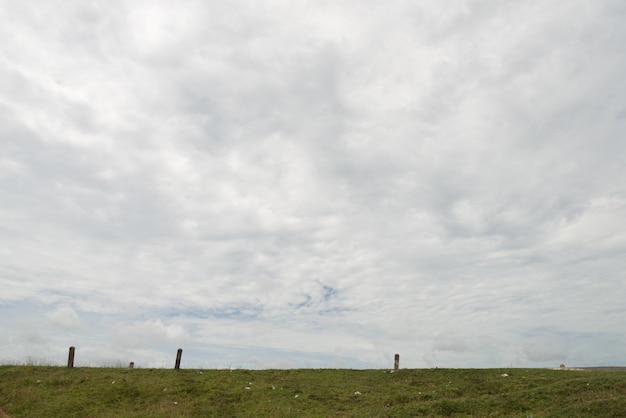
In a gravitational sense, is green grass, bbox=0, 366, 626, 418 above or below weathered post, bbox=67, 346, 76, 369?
below

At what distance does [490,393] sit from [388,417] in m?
8.99

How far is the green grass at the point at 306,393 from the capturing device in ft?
90.9

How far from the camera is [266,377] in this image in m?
37.8

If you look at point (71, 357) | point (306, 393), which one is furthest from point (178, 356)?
point (306, 393)

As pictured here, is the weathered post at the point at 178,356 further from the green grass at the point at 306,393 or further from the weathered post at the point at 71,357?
the weathered post at the point at 71,357

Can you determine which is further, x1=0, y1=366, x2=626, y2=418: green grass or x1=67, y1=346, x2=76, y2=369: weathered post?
x1=67, y1=346, x2=76, y2=369: weathered post

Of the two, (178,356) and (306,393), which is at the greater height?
(178,356)

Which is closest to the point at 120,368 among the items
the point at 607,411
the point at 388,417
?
the point at 388,417

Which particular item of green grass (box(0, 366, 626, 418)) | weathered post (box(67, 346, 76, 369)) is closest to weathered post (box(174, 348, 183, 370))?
green grass (box(0, 366, 626, 418))

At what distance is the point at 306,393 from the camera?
109 feet

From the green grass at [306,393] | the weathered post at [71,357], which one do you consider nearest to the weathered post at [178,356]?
the green grass at [306,393]

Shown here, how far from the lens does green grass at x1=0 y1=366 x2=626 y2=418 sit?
90.9 feet

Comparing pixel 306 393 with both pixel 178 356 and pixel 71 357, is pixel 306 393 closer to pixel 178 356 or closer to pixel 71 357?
pixel 178 356

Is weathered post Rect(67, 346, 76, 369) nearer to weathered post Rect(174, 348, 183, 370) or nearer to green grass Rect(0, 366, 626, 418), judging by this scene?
green grass Rect(0, 366, 626, 418)
